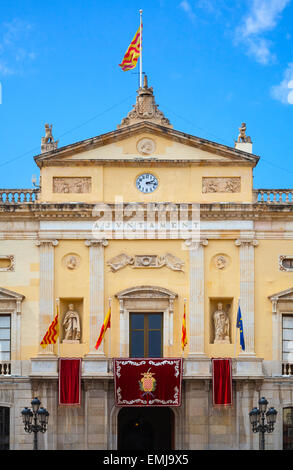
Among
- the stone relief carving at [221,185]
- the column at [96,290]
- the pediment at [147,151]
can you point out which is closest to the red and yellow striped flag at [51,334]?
the column at [96,290]

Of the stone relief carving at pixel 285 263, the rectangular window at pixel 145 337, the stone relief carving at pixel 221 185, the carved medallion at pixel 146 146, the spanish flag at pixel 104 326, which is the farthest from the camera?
the carved medallion at pixel 146 146

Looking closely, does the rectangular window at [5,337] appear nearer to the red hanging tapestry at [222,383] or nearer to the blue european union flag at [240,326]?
the red hanging tapestry at [222,383]

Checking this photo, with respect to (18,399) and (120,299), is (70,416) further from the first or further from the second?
(120,299)

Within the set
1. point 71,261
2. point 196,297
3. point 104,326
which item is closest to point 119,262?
point 71,261

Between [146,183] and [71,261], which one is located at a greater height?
[146,183]

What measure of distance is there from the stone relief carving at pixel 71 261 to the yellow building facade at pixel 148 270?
0.16ft

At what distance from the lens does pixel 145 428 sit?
43.3 metres

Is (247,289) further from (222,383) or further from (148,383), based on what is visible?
(148,383)

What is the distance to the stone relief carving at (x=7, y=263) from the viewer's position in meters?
41.6

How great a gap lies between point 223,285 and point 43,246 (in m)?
6.82

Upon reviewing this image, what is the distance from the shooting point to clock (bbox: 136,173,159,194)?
4203 cm

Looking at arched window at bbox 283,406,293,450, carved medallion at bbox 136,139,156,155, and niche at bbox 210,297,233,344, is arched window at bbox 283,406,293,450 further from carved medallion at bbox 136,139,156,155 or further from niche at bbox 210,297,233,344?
carved medallion at bbox 136,139,156,155

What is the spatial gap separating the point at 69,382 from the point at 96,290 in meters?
3.53

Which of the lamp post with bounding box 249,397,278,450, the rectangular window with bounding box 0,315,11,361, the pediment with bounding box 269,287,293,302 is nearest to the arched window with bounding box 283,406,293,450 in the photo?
the pediment with bounding box 269,287,293,302
